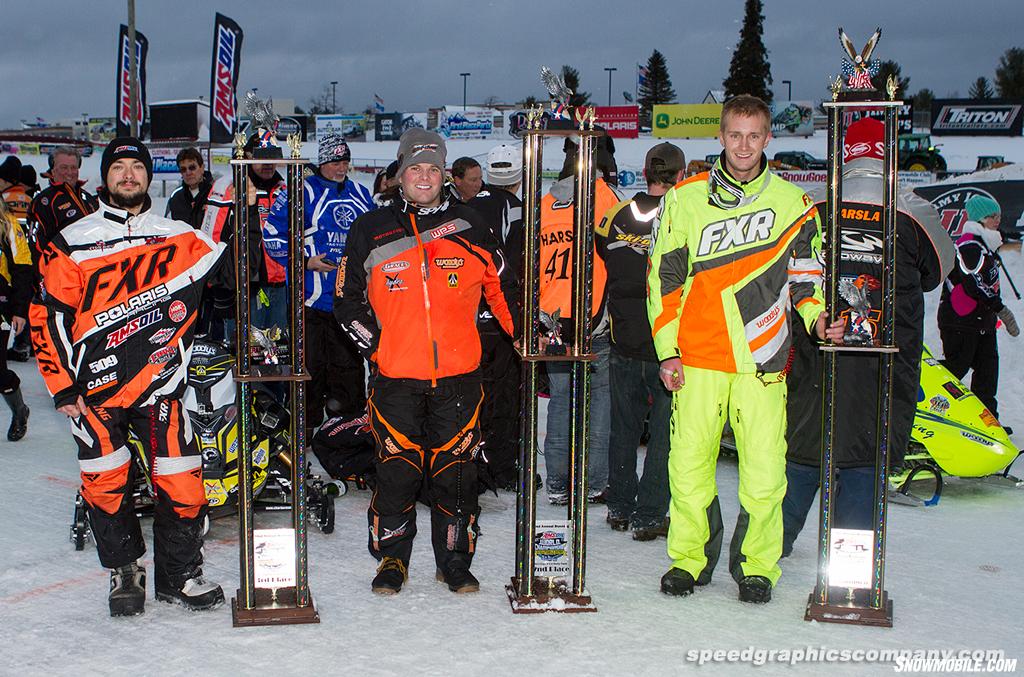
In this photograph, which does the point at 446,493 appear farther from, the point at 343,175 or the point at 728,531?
the point at 343,175

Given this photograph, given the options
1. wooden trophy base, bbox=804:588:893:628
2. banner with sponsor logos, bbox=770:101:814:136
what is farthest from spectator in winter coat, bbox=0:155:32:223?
banner with sponsor logos, bbox=770:101:814:136

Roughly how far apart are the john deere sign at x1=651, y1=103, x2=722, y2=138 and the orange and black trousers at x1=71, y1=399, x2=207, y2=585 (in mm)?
40596

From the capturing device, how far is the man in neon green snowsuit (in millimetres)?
3961

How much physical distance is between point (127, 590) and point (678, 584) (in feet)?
7.02

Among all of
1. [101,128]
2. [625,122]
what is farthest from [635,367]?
[101,128]

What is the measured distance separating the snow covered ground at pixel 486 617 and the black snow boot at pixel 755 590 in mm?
42

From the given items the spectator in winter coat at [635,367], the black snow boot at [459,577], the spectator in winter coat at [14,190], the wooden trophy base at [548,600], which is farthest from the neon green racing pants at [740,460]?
the spectator in winter coat at [14,190]

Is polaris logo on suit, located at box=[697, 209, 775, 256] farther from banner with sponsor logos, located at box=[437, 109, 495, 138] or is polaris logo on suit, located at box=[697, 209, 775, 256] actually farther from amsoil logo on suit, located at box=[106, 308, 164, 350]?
banner with sponsor logos, located at box=[437, 109, 495, 138]

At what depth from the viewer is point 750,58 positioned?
59531 millimetres

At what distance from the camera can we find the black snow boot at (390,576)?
413cm

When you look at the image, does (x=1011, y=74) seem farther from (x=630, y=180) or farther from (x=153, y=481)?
(x=153, y=481)

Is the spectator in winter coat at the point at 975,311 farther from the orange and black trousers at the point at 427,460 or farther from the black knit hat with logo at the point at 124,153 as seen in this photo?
the black knit hat with logo at the point at 124,153

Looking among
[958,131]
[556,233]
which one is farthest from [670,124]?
[556,233]

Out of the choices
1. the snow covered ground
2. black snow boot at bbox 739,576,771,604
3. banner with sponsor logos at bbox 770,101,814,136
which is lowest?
the snow covered ground
